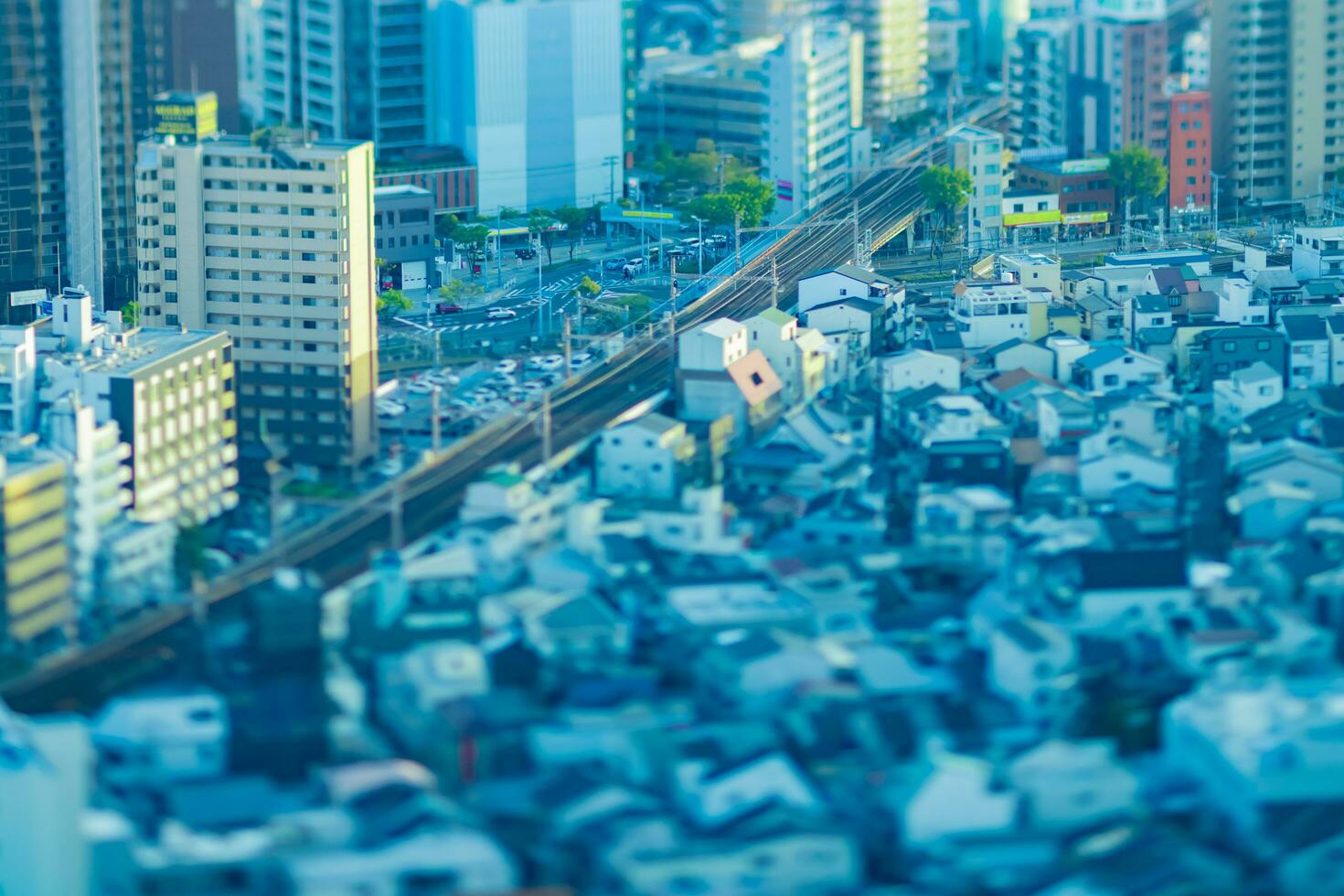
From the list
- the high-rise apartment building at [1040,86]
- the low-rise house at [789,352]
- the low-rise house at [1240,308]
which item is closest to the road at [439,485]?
the low-rise house at [789,352]

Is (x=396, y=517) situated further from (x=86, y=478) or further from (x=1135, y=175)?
(x=1135, y=175)

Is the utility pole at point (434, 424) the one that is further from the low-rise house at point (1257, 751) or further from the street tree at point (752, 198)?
Answer: the street tree at point (752, 198)

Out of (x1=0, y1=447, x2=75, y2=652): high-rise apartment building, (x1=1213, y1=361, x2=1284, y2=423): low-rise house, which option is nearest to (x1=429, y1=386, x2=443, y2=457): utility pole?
(x1=0, y1=447, x2=75, y2=652): high-rise apartment building

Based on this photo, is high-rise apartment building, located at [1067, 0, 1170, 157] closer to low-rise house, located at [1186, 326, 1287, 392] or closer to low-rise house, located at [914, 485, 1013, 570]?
low-rise house, located at [1186, 326, 1287, 392]

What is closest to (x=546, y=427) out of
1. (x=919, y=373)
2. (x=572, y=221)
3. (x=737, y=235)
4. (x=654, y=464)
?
(x=654, y=464)

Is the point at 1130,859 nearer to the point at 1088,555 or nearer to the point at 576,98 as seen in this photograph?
the point at 1088,555
